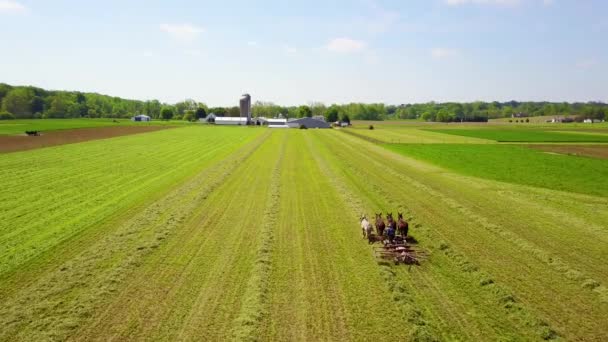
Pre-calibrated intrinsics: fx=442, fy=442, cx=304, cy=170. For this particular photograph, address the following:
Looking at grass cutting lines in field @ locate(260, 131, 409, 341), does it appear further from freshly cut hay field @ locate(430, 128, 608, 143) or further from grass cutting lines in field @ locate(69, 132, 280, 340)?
freshly cut hay field @ locate(430, 128, 608, 143)

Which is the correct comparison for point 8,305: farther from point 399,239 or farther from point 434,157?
point 434,157

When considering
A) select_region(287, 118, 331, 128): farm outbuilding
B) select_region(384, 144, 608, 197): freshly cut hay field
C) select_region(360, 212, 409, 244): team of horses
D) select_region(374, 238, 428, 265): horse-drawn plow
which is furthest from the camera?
select_region(287, 118, 331, 128): farm outbuilding

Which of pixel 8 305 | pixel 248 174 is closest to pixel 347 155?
pixel 248 174

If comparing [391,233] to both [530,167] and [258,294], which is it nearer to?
[258,294]

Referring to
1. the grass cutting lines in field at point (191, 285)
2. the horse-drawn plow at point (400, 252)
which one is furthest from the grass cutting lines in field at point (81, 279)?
the horse-drawn plow at point (400, 252)

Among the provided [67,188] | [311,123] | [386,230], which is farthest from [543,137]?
[67,188]

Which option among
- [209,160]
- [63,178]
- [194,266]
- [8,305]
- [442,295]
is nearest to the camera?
[8,305]

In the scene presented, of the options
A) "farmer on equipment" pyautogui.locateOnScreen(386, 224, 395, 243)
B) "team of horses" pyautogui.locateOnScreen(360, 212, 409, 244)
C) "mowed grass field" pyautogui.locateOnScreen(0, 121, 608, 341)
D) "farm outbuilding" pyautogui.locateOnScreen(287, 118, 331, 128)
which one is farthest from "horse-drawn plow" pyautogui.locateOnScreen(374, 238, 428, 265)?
"farm outbuilding" pyautogui.locateOnScreen(287, 118, 331, 128)
